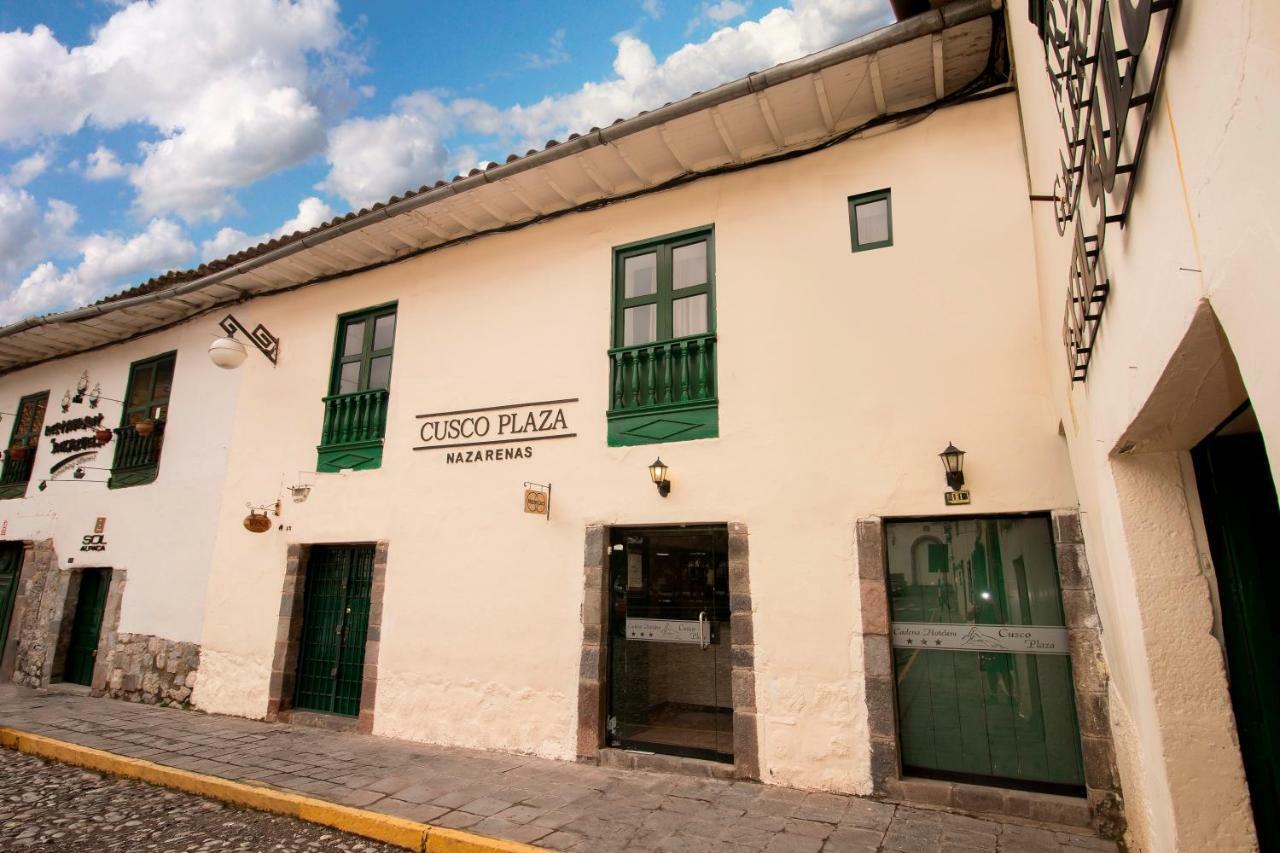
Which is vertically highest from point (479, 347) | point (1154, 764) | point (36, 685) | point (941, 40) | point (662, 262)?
point (941, 40)

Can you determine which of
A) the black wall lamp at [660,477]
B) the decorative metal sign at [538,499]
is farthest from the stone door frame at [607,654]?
the decorative metal sign at [538,499]

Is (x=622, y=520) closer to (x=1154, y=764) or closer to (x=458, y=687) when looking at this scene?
(x=458, y=687)

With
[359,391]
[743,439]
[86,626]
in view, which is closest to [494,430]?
[359,391]

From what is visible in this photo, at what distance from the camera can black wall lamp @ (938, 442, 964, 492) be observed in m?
5.23

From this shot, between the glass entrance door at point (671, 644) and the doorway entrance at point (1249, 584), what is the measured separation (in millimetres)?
3648

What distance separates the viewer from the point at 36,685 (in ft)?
34.0

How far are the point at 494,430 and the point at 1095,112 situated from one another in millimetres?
6138

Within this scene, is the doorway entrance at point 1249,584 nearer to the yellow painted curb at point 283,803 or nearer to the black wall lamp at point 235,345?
the yellow painted curb at point 283,803

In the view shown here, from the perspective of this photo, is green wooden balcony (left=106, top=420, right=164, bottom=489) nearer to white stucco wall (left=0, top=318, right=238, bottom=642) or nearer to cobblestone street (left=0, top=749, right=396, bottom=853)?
white stucco wall (left=0, top=318, right=238, bottom=642)

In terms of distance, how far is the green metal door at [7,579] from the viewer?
11461 mm

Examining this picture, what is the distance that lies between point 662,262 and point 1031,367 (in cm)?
359

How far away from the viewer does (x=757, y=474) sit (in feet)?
19.7

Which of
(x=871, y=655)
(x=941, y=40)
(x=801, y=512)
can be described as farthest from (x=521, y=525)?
(x=941, y=40)

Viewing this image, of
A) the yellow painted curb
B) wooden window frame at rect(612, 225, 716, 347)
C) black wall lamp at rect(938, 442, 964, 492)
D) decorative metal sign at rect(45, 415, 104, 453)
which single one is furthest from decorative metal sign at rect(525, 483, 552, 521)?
decorative metal sign at rect(45, 415, 104, 453)
